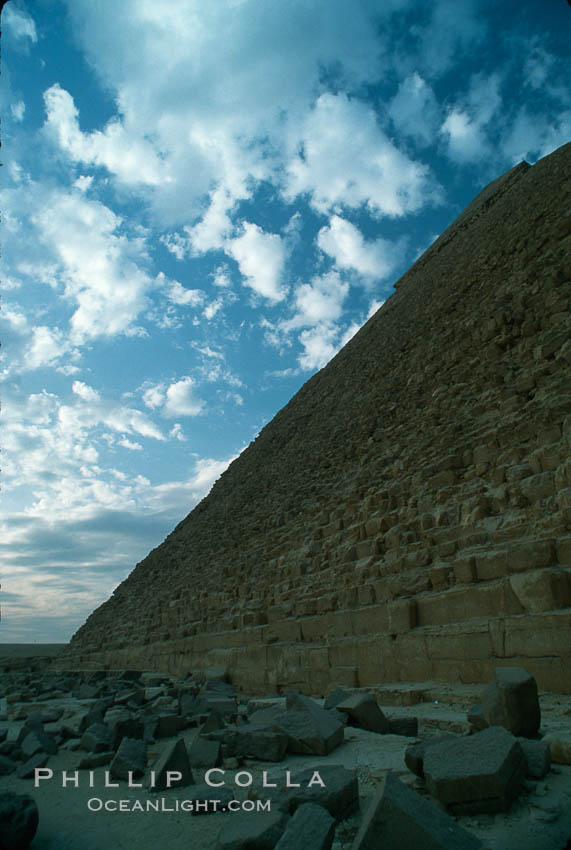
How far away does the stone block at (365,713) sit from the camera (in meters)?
3.09

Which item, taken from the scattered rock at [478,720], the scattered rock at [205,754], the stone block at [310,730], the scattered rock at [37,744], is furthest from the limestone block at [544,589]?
the scattered rock at [37,744]

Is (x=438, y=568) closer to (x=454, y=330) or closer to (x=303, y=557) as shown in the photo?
(x=303, y=557)

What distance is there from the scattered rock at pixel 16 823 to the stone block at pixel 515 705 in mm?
2094

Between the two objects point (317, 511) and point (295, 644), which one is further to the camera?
point (317, 511)

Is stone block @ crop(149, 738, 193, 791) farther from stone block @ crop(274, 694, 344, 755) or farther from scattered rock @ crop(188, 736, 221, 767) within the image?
stone block @ crop(274, 694, 344, 755)

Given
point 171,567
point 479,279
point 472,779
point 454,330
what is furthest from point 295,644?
point 171,567

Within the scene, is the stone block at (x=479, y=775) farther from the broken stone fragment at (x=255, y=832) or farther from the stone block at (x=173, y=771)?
the stone block at (x=173, y=771)

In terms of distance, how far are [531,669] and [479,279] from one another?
8159mm

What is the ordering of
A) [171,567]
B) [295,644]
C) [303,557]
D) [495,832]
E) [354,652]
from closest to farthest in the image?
1. [495,832]
2. [354,652]
3. [295,644]
4. [303,557]
5. [171,567]

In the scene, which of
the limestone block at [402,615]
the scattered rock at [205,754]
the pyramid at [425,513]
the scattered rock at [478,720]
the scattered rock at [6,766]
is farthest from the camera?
the limestone block at [402,615]

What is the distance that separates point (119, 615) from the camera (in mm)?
16672

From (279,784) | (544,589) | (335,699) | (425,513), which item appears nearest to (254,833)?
(279,784)

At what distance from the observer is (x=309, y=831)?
1.57m

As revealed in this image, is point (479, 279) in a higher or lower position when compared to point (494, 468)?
higher
